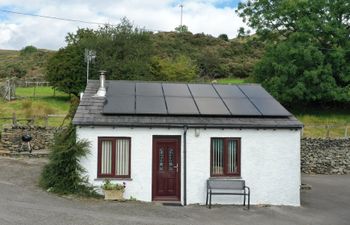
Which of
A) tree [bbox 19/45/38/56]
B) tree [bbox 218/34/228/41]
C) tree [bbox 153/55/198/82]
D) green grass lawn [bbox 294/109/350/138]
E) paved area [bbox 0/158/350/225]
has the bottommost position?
paved area [bbox 0/158/350/225]

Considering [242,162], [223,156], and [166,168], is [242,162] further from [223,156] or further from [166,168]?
[166,168]

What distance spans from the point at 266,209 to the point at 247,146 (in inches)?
92.4

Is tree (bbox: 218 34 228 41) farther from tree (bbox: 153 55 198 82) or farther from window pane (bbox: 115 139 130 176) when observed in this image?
window pane (bbox: 115 139 130 176)

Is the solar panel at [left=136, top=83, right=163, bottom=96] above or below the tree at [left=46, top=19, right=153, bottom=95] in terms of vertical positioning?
below

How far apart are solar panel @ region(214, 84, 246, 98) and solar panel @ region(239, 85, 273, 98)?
0.29m

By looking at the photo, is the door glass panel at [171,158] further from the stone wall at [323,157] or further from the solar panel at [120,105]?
the stone wall at [323,157]

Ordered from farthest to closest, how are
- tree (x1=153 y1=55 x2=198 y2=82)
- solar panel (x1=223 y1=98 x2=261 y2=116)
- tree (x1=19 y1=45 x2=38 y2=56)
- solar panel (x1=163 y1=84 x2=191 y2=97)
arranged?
1. tree (x1=19 y1=45 x2=38 y2=56)
2. tree (x1=153 y1=55 x2=198 y2=82)
3. solar panel (x1=163 y1=84 x2=191 y2=97)
4. solar panel (x1=223 y1=98 x2=261 y2=116)

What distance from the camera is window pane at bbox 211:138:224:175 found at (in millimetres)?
14500

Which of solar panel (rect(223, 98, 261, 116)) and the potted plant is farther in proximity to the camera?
solar panel (rect(223, 98, 261, 116))

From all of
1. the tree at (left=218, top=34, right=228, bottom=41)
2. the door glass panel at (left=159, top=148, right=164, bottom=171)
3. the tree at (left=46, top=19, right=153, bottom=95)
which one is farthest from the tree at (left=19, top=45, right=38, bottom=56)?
the door glass panel at (left=159, top=148, right=164, bottom=171)

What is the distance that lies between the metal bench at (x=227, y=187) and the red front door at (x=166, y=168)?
1248mm

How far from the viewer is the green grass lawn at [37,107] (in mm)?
25219

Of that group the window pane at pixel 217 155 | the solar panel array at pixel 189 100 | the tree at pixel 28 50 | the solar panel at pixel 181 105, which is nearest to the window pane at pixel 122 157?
the solar panel array at pixel 189 100

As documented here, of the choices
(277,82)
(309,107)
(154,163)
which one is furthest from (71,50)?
(154,163)
